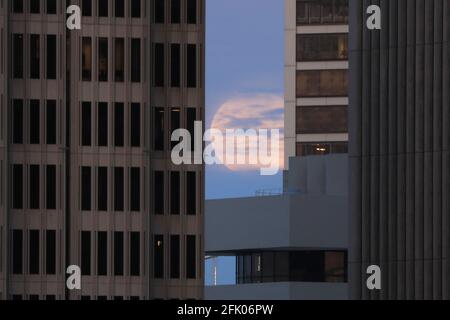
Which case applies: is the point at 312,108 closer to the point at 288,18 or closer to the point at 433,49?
the point at 288,18

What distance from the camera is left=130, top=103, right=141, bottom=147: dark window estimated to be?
94.1 m

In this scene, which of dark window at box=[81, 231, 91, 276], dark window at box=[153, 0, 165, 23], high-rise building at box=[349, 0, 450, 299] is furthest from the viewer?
dark window at box=[153, 0, 165, 23]

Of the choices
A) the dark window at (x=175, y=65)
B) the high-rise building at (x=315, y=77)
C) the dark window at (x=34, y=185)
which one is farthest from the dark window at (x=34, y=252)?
the high-rise building at (x=315, y=77)

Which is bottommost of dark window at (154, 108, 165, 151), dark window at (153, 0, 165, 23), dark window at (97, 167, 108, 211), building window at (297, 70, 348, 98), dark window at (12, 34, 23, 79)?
dark window at (97, 167, 108, 211)

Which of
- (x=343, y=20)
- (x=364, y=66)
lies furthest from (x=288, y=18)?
(x=364, y=66)

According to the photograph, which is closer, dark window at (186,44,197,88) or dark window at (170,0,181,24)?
dark window at (186,44,197,88)

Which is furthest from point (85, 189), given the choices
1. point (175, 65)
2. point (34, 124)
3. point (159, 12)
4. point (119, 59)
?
point (159, 12)

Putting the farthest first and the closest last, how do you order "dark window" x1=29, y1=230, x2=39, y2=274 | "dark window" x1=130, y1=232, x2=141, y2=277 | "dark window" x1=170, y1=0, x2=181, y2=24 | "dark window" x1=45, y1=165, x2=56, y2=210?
"dark window" x1=170, y1=0, x2=181, y2=24, "dark window" x1=45, y1=165, x2=56, y2=210, "dark window" x1=130, y1=232, x2=141, y2=277, "dark window" x1=29, y1=230, x2=39, y2=274

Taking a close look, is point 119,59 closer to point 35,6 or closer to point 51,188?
point 35,6

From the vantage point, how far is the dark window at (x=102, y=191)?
305 feet

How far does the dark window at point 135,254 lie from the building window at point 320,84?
5784cm

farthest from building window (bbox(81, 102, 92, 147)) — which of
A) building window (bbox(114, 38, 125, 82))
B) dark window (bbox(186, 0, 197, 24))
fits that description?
dark window (bbox(186, 0, 197, 24))

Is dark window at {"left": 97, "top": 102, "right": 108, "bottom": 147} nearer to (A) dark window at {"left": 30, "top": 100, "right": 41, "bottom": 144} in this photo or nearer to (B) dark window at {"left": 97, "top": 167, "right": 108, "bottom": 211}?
(B) dark window at {"left": 97, "top": 167, "right": 108, "bottom": 211}

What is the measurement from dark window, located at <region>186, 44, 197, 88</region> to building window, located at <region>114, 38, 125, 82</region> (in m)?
3.94
